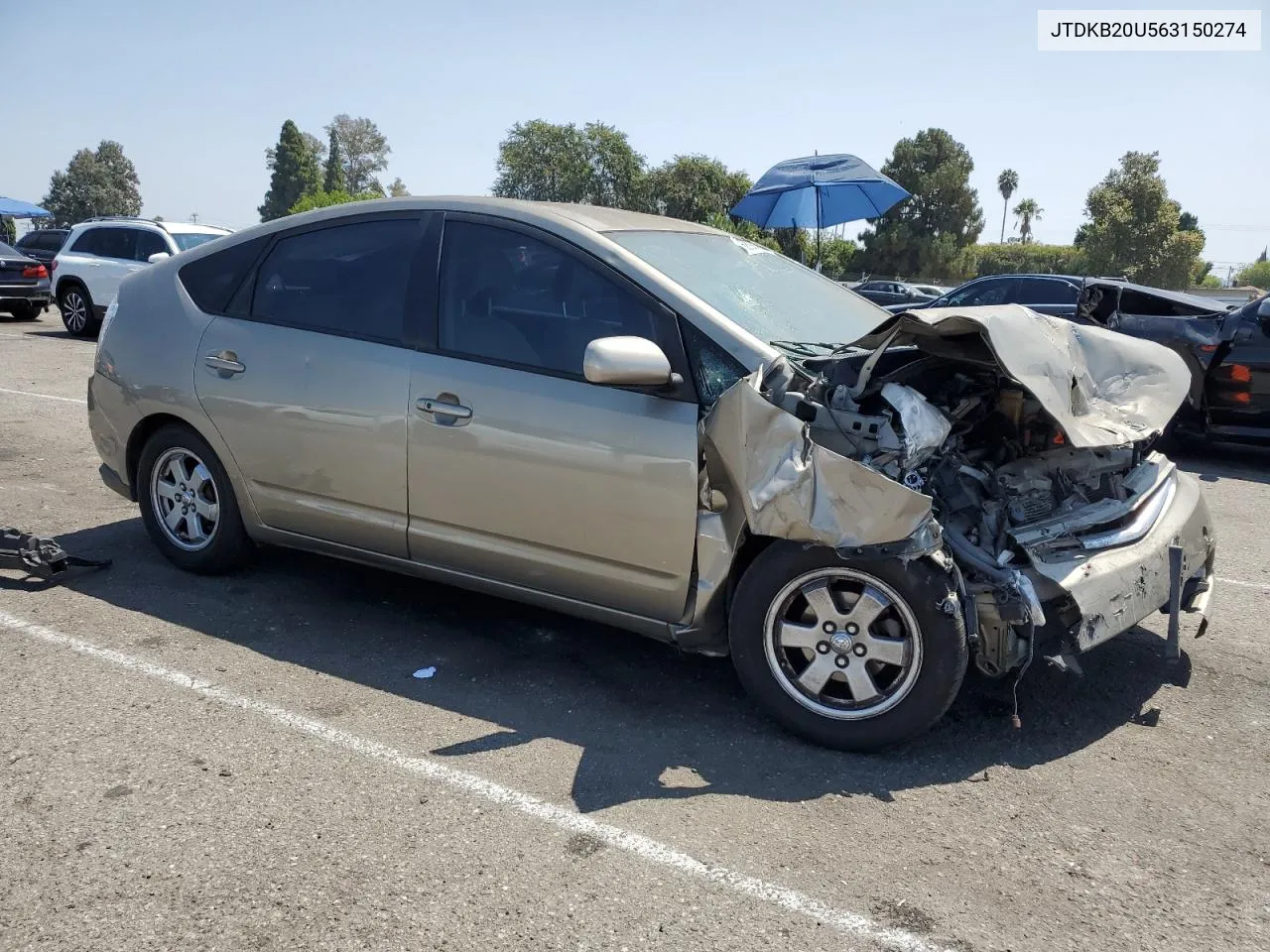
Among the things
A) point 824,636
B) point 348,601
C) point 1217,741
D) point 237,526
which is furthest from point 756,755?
point 237,526

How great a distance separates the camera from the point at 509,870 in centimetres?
273

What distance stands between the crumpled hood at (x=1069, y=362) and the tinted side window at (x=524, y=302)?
3.02 feet

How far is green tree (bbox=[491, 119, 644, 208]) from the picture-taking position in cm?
7425

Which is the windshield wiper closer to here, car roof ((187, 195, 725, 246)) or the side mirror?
the side mirror

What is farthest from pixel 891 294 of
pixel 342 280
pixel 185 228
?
pixel 342 280

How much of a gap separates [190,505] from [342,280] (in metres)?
1.40

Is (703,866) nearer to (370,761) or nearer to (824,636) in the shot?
(824,636)

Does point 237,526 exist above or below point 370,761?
above

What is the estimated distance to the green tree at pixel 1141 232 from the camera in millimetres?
41688

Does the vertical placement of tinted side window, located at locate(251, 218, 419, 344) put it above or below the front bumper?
above

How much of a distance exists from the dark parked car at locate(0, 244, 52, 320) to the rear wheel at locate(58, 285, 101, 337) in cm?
208

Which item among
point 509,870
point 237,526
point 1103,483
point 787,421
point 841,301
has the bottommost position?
point 509,870

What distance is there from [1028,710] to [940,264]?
2500 inches

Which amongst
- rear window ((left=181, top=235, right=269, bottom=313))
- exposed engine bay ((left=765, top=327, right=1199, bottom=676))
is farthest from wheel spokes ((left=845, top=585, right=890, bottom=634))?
rear window ((left=181, top=235, right=269, bottom=313))
